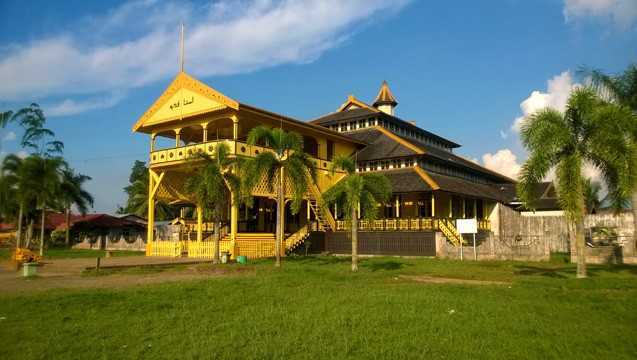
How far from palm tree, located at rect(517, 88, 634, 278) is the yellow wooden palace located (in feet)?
36.5

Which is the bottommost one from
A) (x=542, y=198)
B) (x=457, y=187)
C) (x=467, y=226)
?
(x=467, y=226)

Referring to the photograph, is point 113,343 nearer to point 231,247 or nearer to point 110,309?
point 110,309

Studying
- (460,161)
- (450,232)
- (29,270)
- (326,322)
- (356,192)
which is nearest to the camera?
(326,322)

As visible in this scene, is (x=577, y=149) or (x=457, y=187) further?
(x=457, y=187)

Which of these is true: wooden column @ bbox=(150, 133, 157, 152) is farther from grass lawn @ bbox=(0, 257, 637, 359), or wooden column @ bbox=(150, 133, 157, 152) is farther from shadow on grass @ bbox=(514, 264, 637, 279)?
shadow on grass @ bbox=(514, 264, 637, 279)

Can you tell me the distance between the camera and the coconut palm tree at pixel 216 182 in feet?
73.5

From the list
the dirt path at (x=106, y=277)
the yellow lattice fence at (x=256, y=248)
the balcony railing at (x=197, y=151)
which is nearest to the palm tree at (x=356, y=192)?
the dirt path at (x=106, y=277)

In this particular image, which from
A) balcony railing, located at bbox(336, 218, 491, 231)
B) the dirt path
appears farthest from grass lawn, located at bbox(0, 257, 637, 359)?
balcony railing, located at bbox(336, 218, 491, 231)

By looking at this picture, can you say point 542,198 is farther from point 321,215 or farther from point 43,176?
point 43,176

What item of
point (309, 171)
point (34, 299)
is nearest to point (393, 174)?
point (309, 171)

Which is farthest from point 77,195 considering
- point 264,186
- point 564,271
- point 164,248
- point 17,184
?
point 564,271

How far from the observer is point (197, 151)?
83.7ft

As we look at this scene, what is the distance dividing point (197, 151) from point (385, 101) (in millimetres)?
27476

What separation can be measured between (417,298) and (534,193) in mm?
8805
